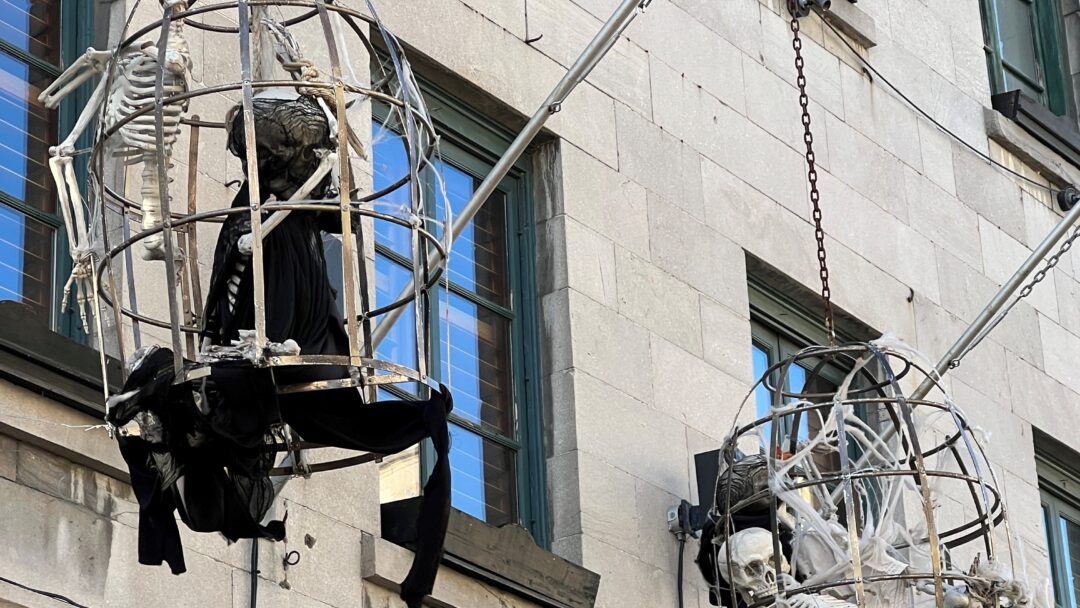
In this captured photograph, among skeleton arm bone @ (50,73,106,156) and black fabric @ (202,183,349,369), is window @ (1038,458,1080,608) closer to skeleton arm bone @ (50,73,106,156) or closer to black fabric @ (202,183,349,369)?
black fabric @ (202,183,349,369)

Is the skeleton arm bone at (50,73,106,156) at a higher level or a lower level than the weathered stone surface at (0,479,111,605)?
higher

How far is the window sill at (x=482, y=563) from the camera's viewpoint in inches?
476

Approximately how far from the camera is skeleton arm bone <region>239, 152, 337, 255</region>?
33.3ft

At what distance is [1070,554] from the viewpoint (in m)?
17.8

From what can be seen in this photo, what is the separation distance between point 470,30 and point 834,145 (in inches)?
133

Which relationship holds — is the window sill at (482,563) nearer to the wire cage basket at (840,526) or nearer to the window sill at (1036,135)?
the wire cage basket at (840,526)

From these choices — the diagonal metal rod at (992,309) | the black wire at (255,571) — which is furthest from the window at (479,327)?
the diagonal metal rod at (992,309)

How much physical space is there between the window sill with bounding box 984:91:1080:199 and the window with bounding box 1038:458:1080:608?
2.21m

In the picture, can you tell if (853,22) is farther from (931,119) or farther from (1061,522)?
(1061,522)

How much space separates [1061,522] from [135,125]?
895 centimetres

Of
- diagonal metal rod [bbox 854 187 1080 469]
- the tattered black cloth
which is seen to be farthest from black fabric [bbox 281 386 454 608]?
diagonal metal rod [bbox 854 187 1080 469]

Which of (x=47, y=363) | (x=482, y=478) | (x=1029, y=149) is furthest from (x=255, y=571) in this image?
(x=1029, y=149)

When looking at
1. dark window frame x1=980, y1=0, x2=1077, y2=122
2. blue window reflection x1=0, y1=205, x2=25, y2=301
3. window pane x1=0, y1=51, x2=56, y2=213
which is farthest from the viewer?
dark window frame x1=980, y1=0, x2=1077, y2=122

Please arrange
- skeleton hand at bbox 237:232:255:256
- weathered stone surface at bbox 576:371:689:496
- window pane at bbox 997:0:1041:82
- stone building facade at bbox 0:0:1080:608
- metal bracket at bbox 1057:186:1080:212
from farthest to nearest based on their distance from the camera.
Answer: window pane at bbox 997:0:1041:82 → metal bracket at bbox 1057:186:1080:212 → weathered stone surface at bbox 576:371:689:496 → stone building facade at bbox 0:0:1080:608 → skeleton hand at bbox 237:232:255:256
